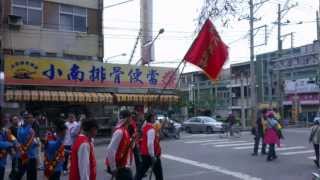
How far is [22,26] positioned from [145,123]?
2038 cm

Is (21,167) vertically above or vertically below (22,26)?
below

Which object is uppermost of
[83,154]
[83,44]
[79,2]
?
[79,2]

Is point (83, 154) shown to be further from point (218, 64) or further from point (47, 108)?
point (47, 108)

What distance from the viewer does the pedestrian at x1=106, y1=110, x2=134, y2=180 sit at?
770 centimetres

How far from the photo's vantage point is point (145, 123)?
10.8 metres

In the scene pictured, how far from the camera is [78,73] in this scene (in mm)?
29609

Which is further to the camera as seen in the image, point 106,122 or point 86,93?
point 106,122

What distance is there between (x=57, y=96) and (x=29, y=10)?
18.2ft

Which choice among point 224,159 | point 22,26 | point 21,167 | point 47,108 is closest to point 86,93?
point 47,108

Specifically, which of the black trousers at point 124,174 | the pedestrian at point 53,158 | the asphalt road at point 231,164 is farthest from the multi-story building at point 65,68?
the black trousers at point 124,174

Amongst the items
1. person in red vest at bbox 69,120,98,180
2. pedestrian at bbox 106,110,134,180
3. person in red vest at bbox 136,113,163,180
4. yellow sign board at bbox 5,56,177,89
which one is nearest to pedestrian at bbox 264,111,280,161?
person in red vest at bbox 136,113,163,180

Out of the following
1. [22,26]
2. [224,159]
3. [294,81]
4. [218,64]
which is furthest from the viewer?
[294,81]

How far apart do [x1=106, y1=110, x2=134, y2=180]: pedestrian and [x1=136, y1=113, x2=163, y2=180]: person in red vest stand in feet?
8.08

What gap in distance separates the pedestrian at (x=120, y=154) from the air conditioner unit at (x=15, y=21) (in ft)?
72.5
